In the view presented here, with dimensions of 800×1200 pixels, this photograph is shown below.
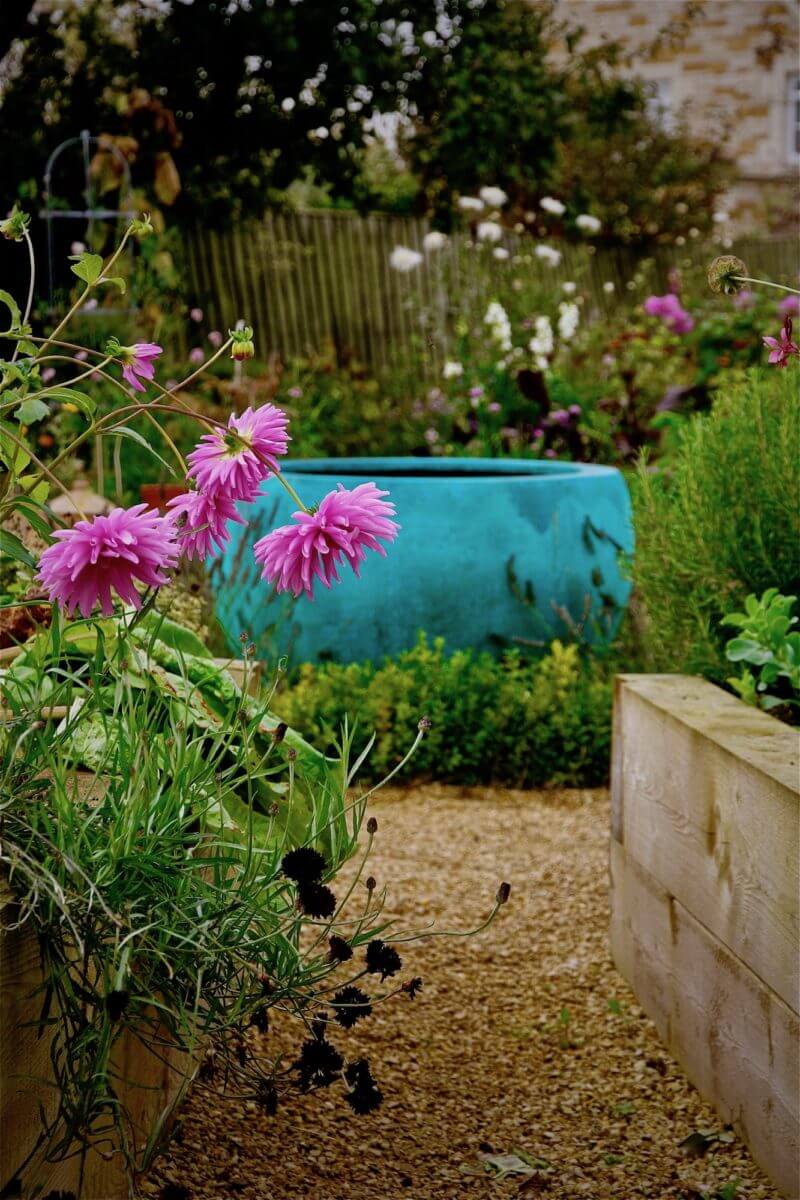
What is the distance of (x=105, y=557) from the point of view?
120 centimetres

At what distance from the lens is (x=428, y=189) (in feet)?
31.1

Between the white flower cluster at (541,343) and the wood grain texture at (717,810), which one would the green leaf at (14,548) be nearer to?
the wood grain texture at (717,810)

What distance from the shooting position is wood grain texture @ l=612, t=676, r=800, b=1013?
5.67 ft

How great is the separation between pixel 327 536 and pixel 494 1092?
3.97 feet

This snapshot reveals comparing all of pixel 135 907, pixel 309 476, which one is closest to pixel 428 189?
pixel 309 476

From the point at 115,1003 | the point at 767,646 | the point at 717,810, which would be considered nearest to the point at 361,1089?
the point at 115,1003

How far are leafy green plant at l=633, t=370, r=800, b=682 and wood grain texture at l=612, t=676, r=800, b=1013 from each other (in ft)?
0.57

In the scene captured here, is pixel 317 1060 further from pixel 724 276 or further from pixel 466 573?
pixel 466 573

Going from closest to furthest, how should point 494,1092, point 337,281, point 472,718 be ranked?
1. point 494,1092
2. point 472,718
3. point 337,281

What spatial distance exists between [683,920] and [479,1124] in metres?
0.47

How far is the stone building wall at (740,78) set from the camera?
1593 cm

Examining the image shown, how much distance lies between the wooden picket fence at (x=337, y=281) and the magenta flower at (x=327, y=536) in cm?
663

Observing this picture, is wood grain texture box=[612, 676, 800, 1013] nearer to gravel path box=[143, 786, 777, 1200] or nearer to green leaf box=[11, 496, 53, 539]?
gravel path box=[143, 786, 777, 1200]

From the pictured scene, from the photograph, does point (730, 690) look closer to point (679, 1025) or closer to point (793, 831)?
point (679, 1025)
